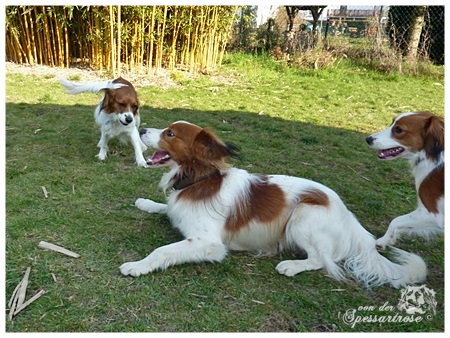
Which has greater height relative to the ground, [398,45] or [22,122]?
[398,45]

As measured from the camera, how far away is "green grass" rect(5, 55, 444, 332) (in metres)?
2.53

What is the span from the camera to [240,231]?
3.12 meters

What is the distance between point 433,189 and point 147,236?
2.27 meters

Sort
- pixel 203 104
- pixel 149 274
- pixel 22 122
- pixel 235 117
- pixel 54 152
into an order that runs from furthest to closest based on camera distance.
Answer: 1. pixel 203 104
2. pixel 235 117
3. pixel 22 122
4. pixel 54 152
5. pixel 149 274

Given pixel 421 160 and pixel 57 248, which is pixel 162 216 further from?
pixel 421 160

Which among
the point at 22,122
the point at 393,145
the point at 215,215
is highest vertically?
the point at 393,145

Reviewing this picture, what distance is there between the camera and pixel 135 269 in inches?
110

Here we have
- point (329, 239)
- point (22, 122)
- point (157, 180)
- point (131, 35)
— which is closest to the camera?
point (329, 239)

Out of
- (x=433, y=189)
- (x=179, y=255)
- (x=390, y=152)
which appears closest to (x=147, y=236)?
(x=179, y=255)

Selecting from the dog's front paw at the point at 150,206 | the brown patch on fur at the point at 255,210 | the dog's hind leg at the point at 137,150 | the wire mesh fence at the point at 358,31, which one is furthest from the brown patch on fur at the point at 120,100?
the wire mesh fence at the point at 358,31

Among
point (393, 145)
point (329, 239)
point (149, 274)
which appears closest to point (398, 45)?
point (393, 145)

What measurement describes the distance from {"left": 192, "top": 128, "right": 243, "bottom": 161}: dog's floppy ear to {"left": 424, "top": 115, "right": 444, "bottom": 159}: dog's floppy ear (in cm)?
152

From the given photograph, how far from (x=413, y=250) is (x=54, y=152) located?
4205 mm

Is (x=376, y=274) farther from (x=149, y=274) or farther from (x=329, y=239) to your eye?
(x=149, y=274)
